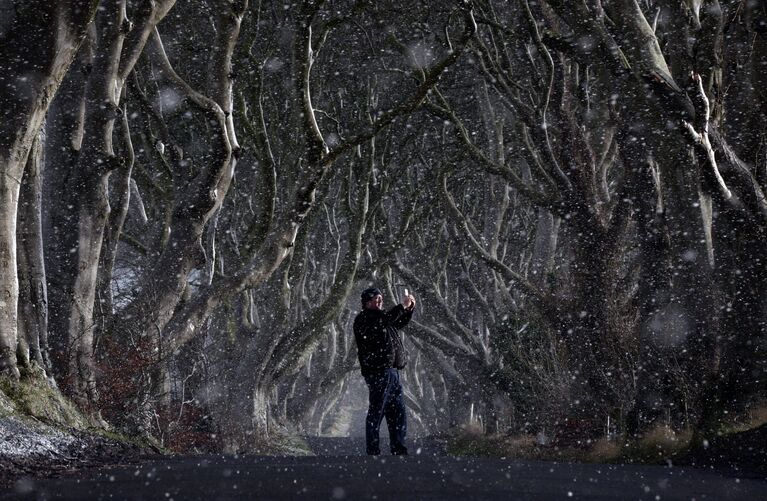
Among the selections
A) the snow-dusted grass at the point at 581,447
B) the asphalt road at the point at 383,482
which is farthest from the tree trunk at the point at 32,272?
the snow-dusted grass at the point at 581,447

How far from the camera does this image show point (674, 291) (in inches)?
347

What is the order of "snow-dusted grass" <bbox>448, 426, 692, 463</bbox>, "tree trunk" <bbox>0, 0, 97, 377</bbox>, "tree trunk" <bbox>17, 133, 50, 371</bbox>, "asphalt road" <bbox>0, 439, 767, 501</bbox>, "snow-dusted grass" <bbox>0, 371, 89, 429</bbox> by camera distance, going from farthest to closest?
"snow-dusted grass" <bbox>448, 426, 692, 463</bbox>, "tree trunk" <bbox>17, 133, 50, 371</bbox>, "snow-dusted grass" <bbox>0, 371, 89, 429</bbox>, "tree trunk" <bbox>0, 0, 97, 377</bbox>, "asphalt road" <bbox>0, 439, 767, 501</bbox>

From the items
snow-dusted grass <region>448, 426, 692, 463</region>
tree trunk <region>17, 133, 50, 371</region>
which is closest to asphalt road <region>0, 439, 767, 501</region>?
tree trunk <region>17, 133, 50, 371</region>

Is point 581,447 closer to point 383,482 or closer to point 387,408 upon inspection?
point 387,408

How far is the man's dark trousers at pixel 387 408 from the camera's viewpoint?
8.79 meters

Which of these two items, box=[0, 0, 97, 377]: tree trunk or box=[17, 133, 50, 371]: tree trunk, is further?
box=[17, 133, 50, 371]: tree trunk

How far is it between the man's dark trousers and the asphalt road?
1.82m

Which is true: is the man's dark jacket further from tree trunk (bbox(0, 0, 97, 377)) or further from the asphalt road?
tree trunk (bbox(0, 0, 97, 377))

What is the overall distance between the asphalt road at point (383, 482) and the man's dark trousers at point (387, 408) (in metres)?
1.82

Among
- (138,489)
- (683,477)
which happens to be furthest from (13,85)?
(683,477)

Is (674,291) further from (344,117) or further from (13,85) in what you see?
(344,117)

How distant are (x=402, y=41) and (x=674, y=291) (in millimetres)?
7276

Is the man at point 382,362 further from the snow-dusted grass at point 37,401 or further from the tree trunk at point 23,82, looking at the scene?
the tree trunk at point 23,82

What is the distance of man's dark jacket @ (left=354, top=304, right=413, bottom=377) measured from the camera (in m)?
8.82
